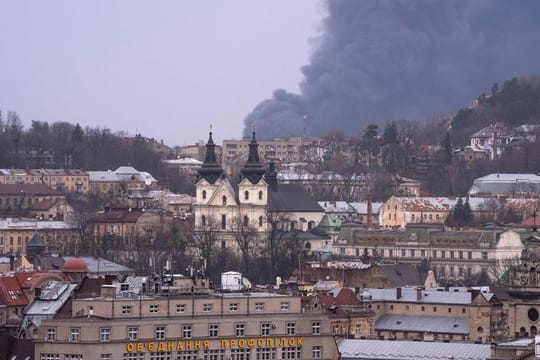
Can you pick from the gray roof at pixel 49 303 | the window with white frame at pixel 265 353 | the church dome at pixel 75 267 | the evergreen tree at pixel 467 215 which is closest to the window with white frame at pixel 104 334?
the window with white frame at pixel 265 353

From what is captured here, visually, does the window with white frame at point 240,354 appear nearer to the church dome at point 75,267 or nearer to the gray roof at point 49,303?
the gray roof at point 49,303

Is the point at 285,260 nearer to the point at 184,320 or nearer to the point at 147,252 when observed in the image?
the point at 147,252

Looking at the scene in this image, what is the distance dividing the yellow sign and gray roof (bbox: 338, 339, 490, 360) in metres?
5.92

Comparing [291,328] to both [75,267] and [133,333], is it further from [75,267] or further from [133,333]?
[75,267]

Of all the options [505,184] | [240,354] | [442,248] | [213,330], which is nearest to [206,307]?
[213,330]

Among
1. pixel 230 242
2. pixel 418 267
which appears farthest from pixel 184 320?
pixel 230 242

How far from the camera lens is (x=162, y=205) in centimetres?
19662

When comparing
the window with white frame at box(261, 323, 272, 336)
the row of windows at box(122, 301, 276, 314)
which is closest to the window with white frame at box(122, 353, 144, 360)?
the row of windows at box(122, 301, 276, 314)

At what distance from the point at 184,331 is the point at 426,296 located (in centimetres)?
3432

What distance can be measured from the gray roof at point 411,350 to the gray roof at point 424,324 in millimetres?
17547

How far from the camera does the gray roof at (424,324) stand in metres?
100

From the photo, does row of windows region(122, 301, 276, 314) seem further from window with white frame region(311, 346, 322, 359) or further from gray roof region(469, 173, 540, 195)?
gray roof region(469, 173, 540, 195)

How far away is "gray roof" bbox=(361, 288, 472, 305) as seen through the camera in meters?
103

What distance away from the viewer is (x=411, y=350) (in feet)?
263
